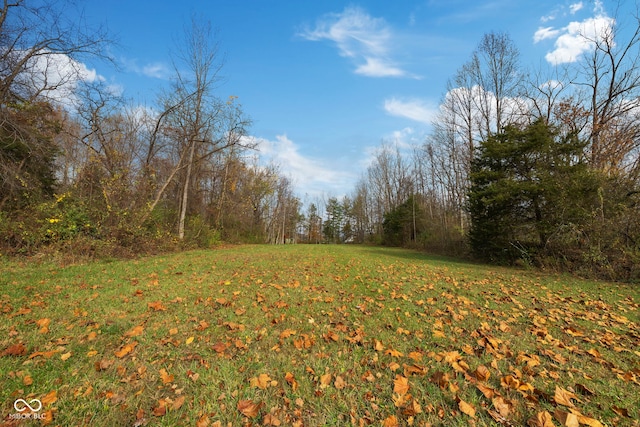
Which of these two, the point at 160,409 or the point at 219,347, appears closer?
the point at 160,409

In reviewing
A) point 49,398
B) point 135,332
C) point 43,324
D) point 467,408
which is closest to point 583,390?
point 467,408

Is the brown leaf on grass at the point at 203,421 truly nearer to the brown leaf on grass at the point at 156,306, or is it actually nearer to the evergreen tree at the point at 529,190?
the brown leaf on grass at the point at 156,306

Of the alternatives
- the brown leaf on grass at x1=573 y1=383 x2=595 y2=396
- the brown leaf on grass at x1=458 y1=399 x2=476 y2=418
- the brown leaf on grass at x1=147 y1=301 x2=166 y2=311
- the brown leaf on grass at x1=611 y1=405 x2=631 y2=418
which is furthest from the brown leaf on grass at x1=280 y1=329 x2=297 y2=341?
the brown leaf on grass at x1=611 y1=405 x2=631 y2=418

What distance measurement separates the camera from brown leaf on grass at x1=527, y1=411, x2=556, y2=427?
1.89m

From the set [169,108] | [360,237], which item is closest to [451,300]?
[169,108]

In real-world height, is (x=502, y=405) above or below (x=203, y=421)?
above

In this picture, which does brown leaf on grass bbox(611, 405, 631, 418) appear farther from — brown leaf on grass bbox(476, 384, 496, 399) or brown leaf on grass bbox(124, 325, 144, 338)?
brown leaf on grass bbox(124, 325, 144, 338)

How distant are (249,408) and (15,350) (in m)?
2.67

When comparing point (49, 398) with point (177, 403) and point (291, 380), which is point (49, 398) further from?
point (291, 380)

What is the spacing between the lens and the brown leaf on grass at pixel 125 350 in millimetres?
2816

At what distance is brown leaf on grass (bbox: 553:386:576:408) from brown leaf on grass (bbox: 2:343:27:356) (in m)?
5.01

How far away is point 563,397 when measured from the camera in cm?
218

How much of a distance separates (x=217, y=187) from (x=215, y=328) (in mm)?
24672

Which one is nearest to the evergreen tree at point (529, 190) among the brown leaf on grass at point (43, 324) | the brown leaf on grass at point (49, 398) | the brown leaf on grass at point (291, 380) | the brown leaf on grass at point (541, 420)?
the brown leaf on grass at point (541, 420)
